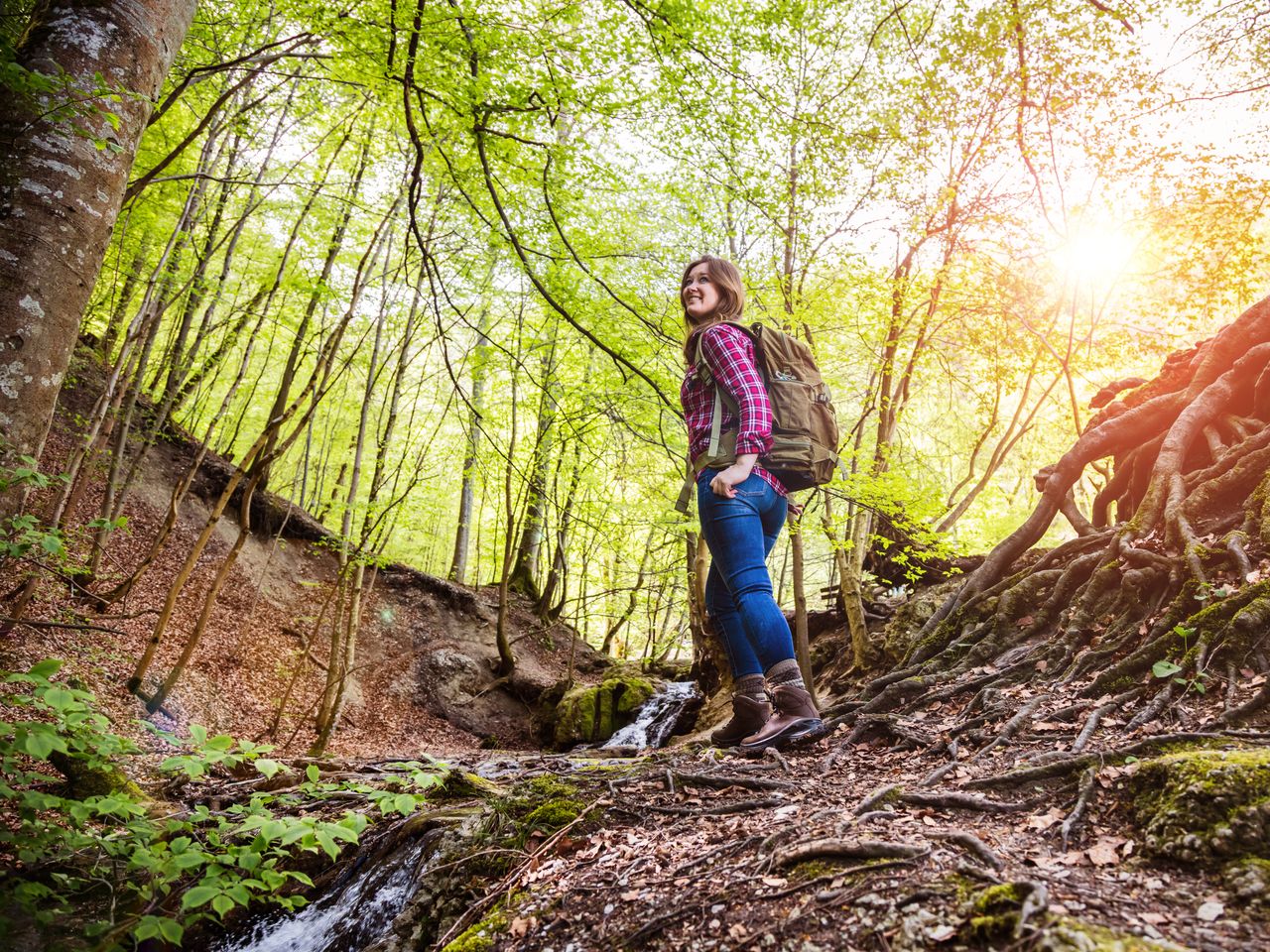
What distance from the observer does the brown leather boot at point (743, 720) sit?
3.45 m

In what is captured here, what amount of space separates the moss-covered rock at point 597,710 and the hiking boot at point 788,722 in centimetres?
769

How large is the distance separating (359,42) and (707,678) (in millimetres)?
9329

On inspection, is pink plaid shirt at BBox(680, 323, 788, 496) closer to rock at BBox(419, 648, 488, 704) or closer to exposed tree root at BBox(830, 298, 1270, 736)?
exposed tree root at BBox(830, 298, 1270, 736)

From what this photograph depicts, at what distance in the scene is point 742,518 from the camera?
126 inches

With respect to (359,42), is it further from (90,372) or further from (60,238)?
(90,372)

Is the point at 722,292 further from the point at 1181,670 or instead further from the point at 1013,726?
the point at 1181,670

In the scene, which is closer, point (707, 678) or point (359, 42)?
point (359, 42)

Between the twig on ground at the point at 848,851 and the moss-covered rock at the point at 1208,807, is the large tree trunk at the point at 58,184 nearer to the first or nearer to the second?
the twig on ground at the point at 848,851

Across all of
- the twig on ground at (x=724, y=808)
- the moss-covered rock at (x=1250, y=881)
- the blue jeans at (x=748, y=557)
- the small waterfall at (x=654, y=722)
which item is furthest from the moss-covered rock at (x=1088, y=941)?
the small waterfall at (x=654, y=722)

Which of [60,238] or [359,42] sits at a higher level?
[359,42]

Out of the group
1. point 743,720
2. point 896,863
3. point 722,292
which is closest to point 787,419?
point 722,292

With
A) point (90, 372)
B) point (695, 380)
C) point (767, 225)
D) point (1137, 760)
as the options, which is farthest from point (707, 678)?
point (90, 372)

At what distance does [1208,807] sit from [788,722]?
6.16 feet

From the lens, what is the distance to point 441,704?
12.4m
